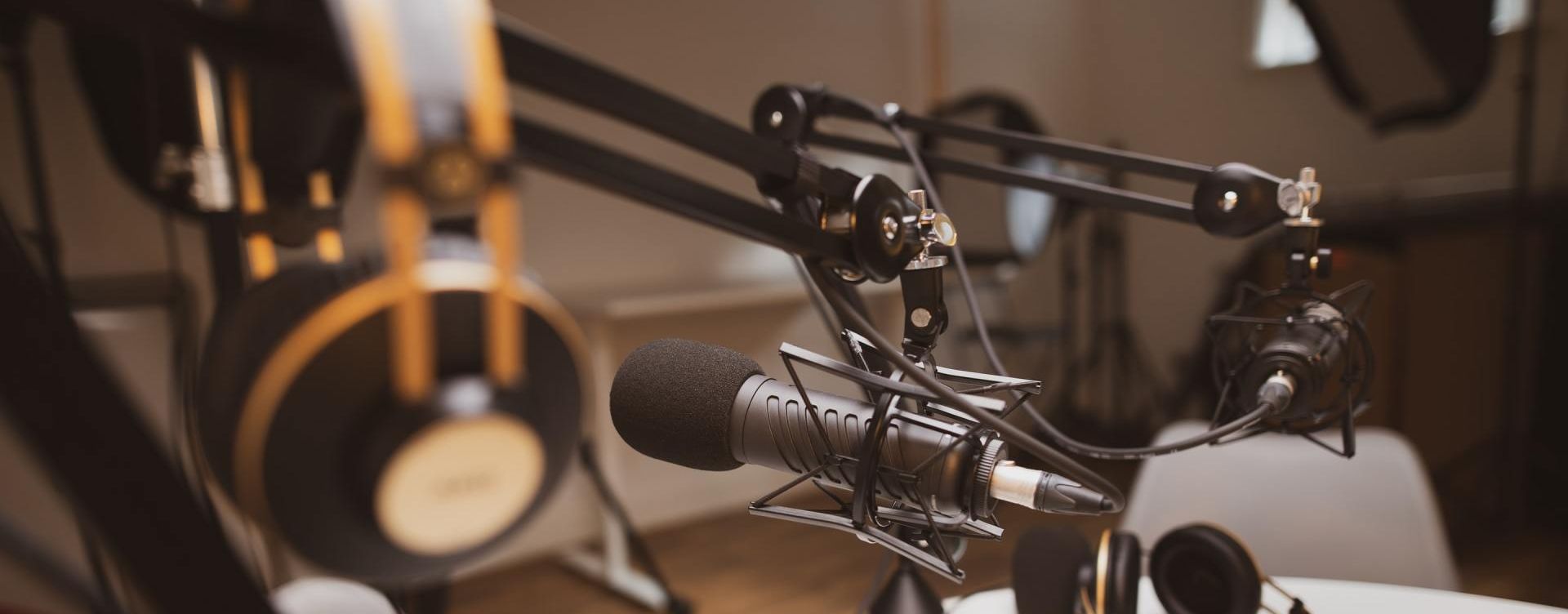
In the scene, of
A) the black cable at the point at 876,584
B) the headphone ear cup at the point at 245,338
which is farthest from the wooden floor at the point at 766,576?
the headphone ear cup at the point at 245,338

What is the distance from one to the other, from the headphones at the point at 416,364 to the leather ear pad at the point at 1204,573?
2.08 ft

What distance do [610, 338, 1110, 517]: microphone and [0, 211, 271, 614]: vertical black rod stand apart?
0.74 feet

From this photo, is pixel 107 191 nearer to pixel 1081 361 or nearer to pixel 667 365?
pixel 667 365

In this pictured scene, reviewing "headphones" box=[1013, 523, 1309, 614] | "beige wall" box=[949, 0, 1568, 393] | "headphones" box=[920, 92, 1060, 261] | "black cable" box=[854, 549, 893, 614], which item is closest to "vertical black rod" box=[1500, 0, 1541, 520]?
"beige wall" box=[949, 0, 1568, 393]

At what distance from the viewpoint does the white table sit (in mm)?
888

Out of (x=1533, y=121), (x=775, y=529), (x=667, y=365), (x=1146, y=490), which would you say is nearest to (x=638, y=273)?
(x=775, y=529)

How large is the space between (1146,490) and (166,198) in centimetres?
172

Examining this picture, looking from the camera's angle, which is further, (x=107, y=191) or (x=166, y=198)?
(x=107, y=191)

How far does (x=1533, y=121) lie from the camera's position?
2.86 m

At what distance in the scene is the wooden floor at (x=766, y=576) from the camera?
2.32 meters

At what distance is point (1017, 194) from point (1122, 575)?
211 centimetres

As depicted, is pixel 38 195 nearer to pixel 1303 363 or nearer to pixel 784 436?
pixel 784 436

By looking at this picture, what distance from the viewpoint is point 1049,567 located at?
0.80 meters

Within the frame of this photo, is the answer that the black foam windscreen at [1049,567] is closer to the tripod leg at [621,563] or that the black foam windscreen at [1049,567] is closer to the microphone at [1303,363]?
the microphone at [1303,363]
